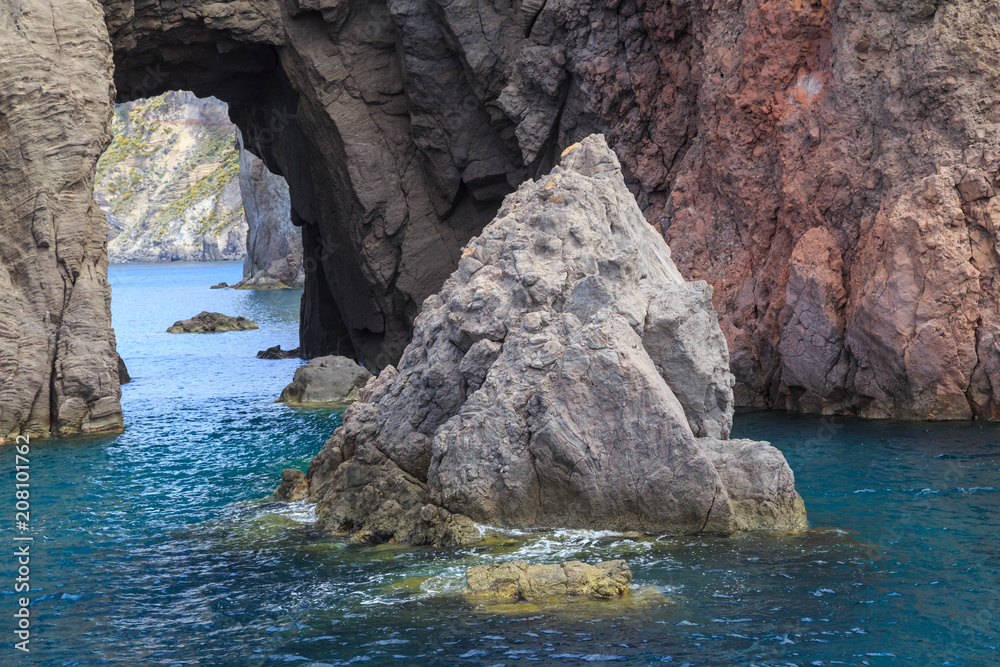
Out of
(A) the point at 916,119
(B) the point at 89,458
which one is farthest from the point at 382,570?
(A) the point at 916,119

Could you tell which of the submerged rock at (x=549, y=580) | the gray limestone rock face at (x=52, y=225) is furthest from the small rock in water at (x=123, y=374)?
the submerged rock at (x=549, y=580)

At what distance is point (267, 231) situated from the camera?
375ft

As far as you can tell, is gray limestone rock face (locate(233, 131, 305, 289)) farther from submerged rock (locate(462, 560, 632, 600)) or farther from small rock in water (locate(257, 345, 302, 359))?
submerged rock (locate(462, 560, 632, 600))

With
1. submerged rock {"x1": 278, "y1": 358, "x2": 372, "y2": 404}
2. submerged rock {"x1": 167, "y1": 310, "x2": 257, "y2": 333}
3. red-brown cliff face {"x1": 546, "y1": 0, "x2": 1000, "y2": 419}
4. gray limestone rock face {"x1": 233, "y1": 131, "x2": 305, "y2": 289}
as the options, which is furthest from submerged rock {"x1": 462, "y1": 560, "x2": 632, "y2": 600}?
gray limestone rock face {"x1": 233, "y1": 131, "x2": 305, "y2": 289}

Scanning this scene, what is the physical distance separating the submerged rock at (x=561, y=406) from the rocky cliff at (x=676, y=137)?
10129mm

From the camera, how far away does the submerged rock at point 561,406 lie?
53.8 ft

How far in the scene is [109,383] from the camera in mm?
29125

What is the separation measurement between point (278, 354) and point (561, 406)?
36.4 meters

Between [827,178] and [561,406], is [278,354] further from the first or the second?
[561,406]

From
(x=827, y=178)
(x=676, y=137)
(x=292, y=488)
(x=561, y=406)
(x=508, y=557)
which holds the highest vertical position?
(x=676, y=137)

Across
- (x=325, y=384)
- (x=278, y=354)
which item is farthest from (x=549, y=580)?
(x=278, y=354)

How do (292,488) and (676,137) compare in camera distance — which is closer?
(292,488)

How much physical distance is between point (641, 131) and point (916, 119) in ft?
34.4

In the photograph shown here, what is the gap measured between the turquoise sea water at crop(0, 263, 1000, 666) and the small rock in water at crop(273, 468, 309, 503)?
68cm
